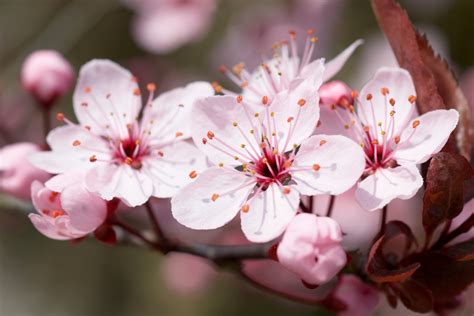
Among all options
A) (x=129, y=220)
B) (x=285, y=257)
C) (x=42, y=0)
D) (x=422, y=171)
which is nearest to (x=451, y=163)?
(x=422, y=171)

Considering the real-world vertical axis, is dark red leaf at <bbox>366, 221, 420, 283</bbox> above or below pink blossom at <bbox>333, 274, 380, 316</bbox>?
above

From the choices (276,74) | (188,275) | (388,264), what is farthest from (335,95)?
(188,275)

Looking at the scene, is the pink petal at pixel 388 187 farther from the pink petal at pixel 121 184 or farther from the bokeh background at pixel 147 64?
the bokeh background at pixel 147 64

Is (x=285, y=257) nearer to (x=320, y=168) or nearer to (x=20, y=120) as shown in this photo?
(x=320, y=168)

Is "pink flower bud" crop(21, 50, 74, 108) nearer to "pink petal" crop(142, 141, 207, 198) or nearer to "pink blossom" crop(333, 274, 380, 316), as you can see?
"pink petal" crop(142, 141, 207, 198)

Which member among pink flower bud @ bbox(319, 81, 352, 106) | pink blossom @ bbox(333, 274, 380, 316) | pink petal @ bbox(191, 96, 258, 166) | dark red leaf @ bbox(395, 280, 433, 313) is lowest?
pink blossom @ bbox(333, 274, 380, 316)

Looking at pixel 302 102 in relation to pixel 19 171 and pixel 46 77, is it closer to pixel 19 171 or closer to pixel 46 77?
pixel 19 171

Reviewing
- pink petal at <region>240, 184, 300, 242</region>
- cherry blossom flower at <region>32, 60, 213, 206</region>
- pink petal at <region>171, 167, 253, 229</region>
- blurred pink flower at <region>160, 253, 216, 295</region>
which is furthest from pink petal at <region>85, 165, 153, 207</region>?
blurred pink flower at <region>160, 253, 216, 295</region>
